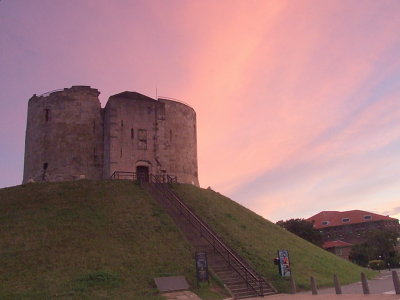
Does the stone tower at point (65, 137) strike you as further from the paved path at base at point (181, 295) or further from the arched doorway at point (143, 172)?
the paved path at base at point (181, 295)

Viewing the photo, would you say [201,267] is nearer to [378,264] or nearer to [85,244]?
[85,244]

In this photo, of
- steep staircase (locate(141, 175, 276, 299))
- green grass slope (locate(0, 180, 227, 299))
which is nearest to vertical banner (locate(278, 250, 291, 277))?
steep staircase (locate(141, 175, 276, 299))

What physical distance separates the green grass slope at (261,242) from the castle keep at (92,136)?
18.4ft

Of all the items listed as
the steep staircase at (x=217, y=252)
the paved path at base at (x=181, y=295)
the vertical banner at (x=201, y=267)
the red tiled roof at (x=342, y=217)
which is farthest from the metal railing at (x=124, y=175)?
the red tiled roof at (x=342, y=217)

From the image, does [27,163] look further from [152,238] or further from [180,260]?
[180,260]

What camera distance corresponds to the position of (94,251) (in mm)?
18797

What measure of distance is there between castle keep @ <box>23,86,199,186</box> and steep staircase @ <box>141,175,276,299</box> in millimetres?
5917

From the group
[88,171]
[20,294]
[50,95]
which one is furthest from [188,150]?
[20,294]

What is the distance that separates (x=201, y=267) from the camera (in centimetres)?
1684

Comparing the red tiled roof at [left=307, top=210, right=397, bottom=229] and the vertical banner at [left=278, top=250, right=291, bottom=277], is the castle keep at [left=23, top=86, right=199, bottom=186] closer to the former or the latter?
the vertical banner at [left=278, top=250, right=291, bottom=277]

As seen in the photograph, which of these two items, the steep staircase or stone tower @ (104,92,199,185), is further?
stone tower @ (104,92,199,185)

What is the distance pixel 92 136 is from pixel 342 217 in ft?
237

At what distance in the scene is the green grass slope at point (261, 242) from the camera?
66.7ft

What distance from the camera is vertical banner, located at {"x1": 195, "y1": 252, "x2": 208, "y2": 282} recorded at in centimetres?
1669
